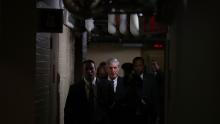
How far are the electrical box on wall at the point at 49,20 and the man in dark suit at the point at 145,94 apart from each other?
8.98 feet

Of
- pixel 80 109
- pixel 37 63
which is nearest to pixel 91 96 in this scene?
pixel 80 109

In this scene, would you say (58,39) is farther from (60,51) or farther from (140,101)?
(140,101)

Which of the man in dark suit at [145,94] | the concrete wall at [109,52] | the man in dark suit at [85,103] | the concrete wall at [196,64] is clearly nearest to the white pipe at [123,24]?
the concrete wall at [109,52]

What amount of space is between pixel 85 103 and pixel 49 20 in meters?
2.38

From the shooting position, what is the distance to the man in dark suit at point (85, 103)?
9.10 metres

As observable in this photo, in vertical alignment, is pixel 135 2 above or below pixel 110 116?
above

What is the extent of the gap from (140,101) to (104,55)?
10.3 meters

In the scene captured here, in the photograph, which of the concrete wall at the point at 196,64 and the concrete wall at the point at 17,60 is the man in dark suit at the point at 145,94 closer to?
the concrete wall at the point at 196,64

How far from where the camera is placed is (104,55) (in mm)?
19844

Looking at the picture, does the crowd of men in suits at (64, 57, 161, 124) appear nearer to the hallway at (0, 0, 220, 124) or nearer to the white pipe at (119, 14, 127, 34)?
the hallway at (0, 0, 220, 124)

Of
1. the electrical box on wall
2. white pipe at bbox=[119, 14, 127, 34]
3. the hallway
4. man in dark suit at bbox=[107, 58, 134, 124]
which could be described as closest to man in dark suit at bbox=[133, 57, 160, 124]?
man in dark suit at bbox=[107, 58, 134, 124]

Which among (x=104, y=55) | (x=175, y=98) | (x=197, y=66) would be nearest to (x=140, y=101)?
(x=175, y=98)

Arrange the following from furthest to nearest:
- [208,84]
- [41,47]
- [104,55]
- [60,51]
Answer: [104,55] < [60,51] < [41,47] < [208,84]

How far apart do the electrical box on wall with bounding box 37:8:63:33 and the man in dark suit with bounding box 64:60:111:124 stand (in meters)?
1.99
